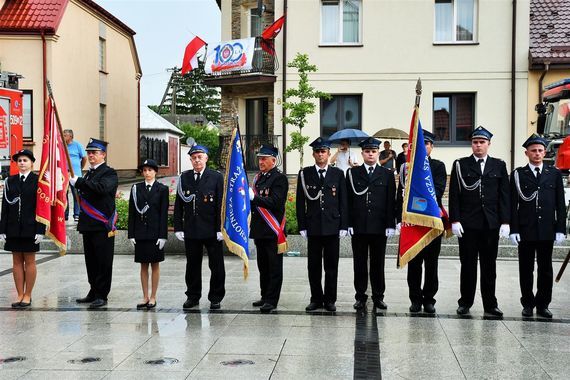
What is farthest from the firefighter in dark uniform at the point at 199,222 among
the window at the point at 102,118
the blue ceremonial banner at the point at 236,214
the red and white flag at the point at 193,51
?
the window at the point at 102,118

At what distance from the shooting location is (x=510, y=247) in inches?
539

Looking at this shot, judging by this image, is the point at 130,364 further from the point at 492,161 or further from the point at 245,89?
the point at 245,89

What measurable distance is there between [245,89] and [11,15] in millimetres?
8922

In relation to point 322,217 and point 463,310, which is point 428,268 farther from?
point 322,217

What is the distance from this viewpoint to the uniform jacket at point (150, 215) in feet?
29.9

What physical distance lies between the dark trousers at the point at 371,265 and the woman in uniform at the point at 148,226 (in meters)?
2.34

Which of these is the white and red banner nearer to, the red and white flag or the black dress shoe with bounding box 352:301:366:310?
the red and white flag

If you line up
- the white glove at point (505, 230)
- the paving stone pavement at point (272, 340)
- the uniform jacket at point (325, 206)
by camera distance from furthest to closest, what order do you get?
1. the uniform jacket at point (325, 206)
2. the white glove at point (505, 230)
3. the paving stone pavement at point (272, 340)

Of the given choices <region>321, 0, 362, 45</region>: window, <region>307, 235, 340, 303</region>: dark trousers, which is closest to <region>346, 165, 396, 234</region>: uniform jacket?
<region>307, 235, 340, 303</region>: dark trousers

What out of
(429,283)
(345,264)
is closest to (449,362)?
(429,283)

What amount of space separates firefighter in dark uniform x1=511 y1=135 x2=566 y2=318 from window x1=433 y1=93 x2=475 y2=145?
15.2 metres

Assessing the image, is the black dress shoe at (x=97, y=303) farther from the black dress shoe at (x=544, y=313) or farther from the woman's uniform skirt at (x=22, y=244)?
the black dress shoe at (x=544, y=313)

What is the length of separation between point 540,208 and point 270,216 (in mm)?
3118

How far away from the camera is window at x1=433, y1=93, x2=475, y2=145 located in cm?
2367
